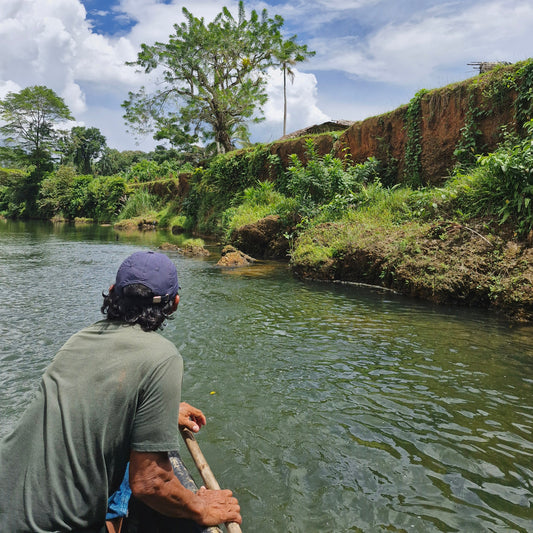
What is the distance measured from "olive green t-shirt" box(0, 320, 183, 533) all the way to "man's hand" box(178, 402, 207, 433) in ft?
2.31

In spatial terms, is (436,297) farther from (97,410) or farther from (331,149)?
(331,149)

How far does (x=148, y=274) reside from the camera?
1938mm

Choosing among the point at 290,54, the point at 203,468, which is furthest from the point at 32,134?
the point at 203,468

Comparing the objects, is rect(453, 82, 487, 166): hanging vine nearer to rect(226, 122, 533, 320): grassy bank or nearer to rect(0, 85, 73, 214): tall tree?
rect(226, 122, 533, 320): grassy bank

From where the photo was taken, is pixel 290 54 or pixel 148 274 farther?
pixel 290 54

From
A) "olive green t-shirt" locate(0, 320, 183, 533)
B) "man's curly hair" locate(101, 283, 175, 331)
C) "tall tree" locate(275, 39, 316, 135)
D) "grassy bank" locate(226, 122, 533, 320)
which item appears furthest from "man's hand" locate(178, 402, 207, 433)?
"tall tree" locate(275, 39, 316, 135)

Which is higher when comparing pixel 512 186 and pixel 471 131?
pixel 471 131

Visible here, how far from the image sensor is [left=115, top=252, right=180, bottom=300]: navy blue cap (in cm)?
193

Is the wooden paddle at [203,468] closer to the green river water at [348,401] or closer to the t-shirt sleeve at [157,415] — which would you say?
the t-shirt sleeve at [157,415]

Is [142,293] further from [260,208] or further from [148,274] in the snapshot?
[260,208]

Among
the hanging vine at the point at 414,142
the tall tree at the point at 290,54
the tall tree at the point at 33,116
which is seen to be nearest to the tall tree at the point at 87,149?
the tall tree at the point at 33,116

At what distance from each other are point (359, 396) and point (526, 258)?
4.59 metres

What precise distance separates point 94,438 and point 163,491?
1.20 feet

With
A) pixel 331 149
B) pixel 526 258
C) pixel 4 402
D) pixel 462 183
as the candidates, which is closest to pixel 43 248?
pixel 331 149
